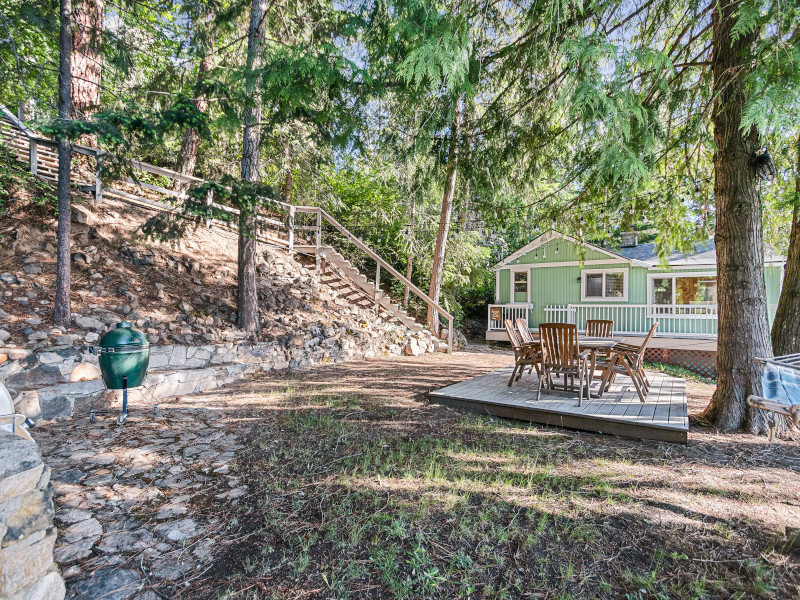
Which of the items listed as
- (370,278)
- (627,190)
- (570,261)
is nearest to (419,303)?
(370,278)

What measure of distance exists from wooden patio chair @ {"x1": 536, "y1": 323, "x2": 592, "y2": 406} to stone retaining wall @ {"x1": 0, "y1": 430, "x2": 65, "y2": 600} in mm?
4409

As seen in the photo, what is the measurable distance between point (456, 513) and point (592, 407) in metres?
2.76

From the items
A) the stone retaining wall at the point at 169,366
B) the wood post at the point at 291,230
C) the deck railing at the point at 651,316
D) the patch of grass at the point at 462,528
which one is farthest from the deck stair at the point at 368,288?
the patch of grass at the point at 462,528

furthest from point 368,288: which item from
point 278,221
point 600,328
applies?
point 600,328

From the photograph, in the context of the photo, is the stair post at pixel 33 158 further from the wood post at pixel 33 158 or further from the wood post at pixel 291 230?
the wood post at pixel 291 230

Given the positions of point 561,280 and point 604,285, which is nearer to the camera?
point 604,285

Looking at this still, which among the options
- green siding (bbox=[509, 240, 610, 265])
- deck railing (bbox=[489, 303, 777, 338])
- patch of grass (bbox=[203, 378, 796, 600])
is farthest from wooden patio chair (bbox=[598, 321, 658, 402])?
green siding (bbox=[509, 240, 610, 265])

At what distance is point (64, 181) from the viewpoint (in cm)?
479

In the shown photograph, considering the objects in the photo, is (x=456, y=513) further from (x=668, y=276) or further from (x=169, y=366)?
(x=668, y=276)

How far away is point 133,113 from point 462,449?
17.4 ft

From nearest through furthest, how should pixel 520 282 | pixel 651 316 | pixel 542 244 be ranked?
pixel 651 316 < pixel 542 244 < pixel 520 282

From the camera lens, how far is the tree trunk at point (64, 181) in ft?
15.0

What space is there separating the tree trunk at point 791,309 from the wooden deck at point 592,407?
45.7 inches

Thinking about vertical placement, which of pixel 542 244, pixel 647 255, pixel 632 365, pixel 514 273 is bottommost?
pixel 632 365
